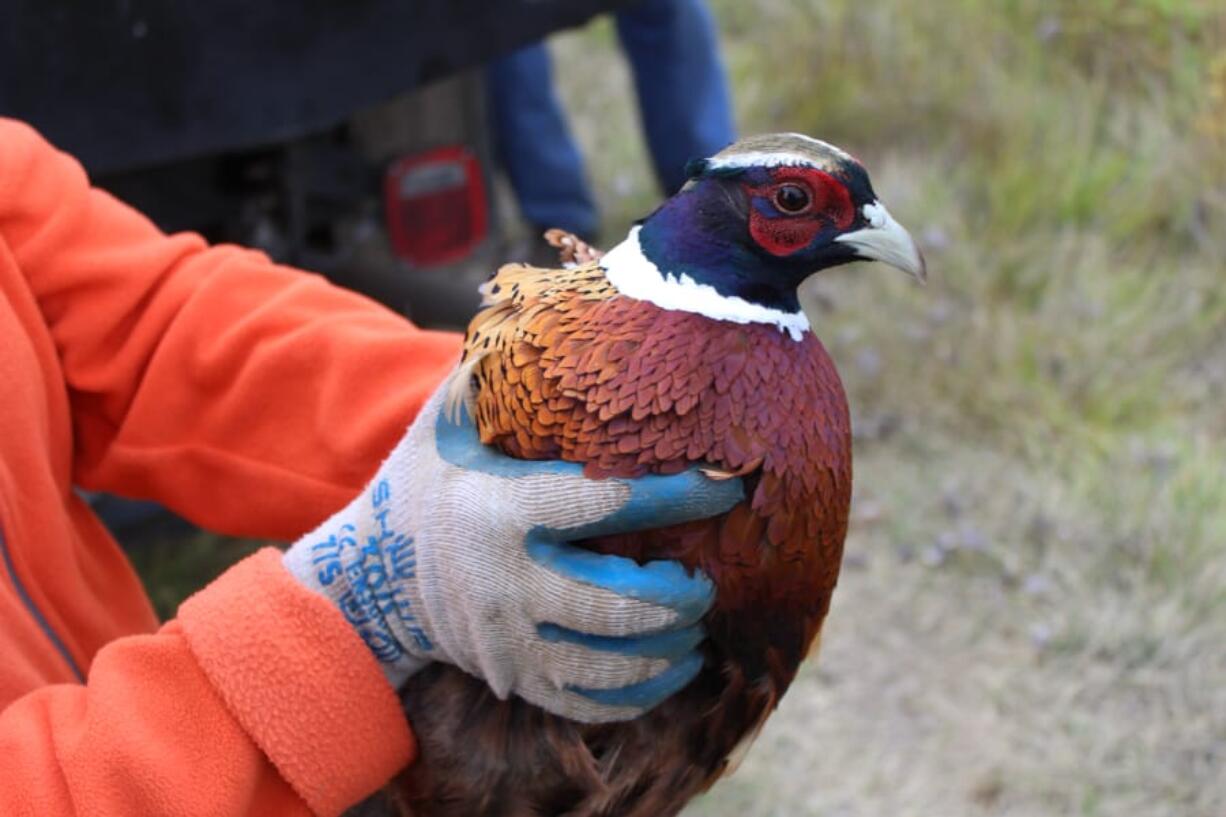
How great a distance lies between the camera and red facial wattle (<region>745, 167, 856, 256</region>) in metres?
1.38

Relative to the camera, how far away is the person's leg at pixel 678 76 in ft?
15.7

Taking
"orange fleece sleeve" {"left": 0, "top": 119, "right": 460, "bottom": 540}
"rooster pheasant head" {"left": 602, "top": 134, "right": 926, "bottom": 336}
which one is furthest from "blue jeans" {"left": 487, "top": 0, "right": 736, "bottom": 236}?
"rooster pheasant head" {"left": 602, "top": 134, "right": 926, "bottom": 336}

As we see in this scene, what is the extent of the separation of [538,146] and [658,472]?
3965 millimetres

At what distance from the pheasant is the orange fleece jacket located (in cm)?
18

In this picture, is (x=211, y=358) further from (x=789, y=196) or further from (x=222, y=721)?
(x=789, y=196)

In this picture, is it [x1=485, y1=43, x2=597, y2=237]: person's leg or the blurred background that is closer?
the blurred background


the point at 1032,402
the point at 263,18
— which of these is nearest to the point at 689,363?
the point at 263,18

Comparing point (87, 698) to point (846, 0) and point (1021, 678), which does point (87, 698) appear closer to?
point (1021, 678)

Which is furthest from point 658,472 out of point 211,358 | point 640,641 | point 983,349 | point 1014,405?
point 983,349

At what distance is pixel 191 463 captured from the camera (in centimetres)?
180

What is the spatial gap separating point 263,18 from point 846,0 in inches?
139

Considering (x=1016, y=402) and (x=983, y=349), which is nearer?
(x=1016, y=402)

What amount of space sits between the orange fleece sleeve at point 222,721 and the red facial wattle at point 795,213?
0.59 m

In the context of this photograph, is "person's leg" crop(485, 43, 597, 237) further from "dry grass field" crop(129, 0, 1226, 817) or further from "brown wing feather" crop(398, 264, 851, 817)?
"brown wing feather" crop(398, 264, 851, 817)
